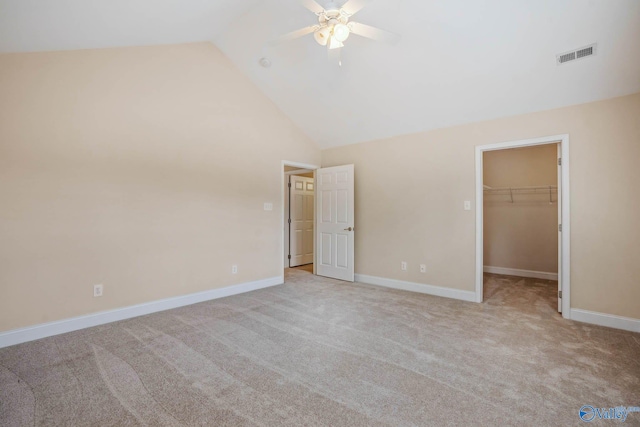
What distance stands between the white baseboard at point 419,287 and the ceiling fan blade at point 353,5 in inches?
142

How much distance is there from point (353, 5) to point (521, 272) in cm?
555

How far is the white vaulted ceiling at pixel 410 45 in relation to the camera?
2479 millimetres

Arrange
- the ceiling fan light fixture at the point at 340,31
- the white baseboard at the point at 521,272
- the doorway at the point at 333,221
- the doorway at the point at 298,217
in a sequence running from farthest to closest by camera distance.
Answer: the doorway at the point at 298,217 → the white baseboard at the point at 521,272 → the doorway at the point at 333,221 → the ceiling fan light fixture at the point at 340,31

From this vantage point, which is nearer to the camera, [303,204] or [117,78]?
[117,78]

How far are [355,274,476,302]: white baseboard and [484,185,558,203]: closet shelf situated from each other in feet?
7.10

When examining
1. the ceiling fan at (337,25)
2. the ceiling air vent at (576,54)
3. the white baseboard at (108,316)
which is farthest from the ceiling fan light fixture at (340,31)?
the white baseboard at (108,316)

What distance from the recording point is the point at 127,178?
10.8 ft

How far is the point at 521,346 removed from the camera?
2592mm

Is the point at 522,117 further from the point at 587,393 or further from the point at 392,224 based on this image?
the point at 587,393

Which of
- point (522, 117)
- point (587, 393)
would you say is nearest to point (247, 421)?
point (587, 393)

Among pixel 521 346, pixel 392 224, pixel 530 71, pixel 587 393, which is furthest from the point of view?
pixel 392 224

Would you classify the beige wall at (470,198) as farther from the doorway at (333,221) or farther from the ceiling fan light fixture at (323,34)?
the ceiling fan light fixture at (323,34)

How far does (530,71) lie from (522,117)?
0.64m

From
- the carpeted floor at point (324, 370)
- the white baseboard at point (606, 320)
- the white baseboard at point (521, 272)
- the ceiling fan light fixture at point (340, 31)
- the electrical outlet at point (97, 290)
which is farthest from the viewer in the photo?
the white baseboard at point (521, 272)
